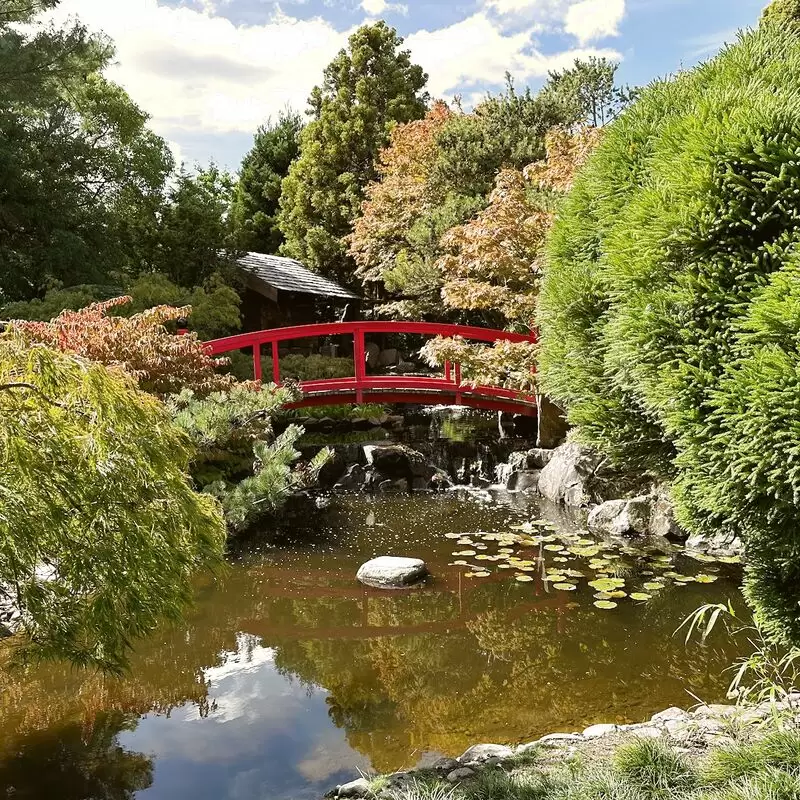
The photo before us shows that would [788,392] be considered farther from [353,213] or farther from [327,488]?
[353,213]

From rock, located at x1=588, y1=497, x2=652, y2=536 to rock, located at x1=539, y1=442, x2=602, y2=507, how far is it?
2.60ft

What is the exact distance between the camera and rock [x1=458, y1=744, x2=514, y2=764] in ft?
11.6

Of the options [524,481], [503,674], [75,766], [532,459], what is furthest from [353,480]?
[75,766]

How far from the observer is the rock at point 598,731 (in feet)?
12.3

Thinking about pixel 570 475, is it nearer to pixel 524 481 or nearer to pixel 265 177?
pixel 524 481

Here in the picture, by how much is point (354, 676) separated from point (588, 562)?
10.1 feet

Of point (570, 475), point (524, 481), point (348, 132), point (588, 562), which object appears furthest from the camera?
point (348, 132)

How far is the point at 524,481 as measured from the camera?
10.4 m

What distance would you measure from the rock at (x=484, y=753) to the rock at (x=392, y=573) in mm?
2851

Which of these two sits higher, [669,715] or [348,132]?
[348,132]

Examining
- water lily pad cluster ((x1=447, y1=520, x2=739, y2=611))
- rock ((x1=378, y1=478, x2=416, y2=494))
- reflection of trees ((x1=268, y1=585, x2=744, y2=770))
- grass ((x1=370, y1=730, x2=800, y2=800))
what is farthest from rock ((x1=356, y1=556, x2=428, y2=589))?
rock ((x1=378, y1=478, x2=416, y2=494))

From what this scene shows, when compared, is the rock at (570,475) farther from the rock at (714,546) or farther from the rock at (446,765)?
the rock at (446,765)

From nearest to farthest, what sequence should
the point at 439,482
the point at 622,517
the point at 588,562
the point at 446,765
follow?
the point at 446,765, the point at 588,562, the point at 622,517, the point at 439,482

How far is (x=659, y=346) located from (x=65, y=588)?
2838 mm
